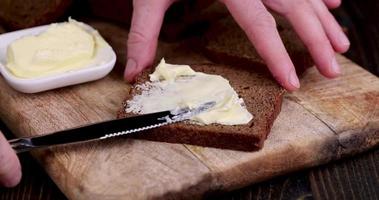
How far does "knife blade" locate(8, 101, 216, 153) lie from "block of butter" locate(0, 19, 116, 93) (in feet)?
1.03

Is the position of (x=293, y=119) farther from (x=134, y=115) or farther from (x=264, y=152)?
(x=134, y=115)

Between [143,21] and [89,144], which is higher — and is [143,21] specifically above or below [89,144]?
above

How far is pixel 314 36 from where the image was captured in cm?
226

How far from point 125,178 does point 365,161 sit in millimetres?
791

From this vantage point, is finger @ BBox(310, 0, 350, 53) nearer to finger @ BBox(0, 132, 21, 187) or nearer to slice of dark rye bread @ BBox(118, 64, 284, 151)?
slice of dark rye bread @ BBox(118, 64, 284, 151)

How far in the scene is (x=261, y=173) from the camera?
193cm

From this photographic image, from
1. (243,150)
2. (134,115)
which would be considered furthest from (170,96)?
(243,150)

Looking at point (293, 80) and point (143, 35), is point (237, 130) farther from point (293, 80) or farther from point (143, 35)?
point (143, 35)

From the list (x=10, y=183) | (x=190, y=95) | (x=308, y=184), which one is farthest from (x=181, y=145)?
(x=10, y=183)

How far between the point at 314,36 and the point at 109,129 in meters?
0.80

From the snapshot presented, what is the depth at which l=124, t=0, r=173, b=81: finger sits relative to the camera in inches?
87.8

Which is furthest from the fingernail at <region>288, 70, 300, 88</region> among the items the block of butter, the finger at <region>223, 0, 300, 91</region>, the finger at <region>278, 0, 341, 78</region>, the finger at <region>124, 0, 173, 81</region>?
the block of butter

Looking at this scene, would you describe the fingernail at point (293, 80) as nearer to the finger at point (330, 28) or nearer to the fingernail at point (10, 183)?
the finger at point (330, 28)

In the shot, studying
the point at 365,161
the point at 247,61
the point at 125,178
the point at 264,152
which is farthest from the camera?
the point at 247,61
